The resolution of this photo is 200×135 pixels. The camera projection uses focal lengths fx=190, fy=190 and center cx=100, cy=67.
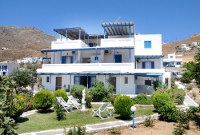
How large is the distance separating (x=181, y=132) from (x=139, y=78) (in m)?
16.8

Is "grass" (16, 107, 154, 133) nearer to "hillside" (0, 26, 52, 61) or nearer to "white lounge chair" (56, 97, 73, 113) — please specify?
"white lounge chair" (56, 97, 73, 113)

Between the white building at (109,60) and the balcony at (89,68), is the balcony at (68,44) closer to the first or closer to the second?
the white building at (109,60)

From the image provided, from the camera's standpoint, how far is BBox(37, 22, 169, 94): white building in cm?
2270

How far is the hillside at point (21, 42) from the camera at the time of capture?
8941 centimetres

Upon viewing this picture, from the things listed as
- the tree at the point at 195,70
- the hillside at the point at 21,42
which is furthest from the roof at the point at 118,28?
the hillside at the point at 21,42

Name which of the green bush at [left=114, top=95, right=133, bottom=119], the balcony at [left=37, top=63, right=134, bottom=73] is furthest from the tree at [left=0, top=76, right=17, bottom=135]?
the balcony at [left=37, top=63, right=134, bottom=73]

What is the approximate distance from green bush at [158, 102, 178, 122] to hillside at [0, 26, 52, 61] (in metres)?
84.3

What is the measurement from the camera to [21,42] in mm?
123000

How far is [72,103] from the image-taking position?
1455 cm

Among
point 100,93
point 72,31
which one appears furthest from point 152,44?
point 100,93

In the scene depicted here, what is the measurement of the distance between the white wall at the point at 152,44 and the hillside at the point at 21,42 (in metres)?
72.0

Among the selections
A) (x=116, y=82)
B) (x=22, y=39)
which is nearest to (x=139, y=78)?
(x=116, y=82)

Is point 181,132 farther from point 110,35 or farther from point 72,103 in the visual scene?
point 110,35

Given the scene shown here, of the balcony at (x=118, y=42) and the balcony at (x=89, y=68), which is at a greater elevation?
the balcony at (x=118, y=42)
